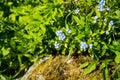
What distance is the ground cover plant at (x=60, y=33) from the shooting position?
329 centimetres

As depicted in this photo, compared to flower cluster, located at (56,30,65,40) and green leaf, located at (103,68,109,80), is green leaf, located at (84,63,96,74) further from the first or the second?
flower cluster, located at (56,30,65,40)

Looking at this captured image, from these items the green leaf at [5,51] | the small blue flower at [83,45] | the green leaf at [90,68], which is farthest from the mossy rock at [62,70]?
the green leaf at [5,51]

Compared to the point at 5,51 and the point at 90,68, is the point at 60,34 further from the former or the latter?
the point at 5,51

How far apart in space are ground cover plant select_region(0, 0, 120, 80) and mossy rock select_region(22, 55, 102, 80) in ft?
0.20

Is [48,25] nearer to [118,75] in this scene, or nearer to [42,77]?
[42,77]

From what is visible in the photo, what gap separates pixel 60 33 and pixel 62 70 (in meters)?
0.38

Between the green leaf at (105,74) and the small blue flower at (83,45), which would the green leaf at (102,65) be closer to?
the green leaf at (105,74)

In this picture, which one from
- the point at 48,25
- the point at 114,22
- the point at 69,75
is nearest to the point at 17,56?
the point at 48,25

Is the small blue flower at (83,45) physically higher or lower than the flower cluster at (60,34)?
lower

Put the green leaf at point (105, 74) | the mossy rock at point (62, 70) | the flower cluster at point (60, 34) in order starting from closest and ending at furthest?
1. the green leaf at point (105, 74)
2. the mossy rock at point (62, 70)
3. the flower cluster at point (60, 34)

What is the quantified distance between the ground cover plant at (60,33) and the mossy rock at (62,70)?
6 cm

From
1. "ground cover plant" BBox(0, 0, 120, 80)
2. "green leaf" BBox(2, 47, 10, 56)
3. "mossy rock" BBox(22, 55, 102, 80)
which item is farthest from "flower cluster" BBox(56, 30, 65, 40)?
"green leaf" BBox(2, 47, 10, 56)

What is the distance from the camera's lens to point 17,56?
3.92 metres

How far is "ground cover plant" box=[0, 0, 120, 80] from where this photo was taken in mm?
3285
